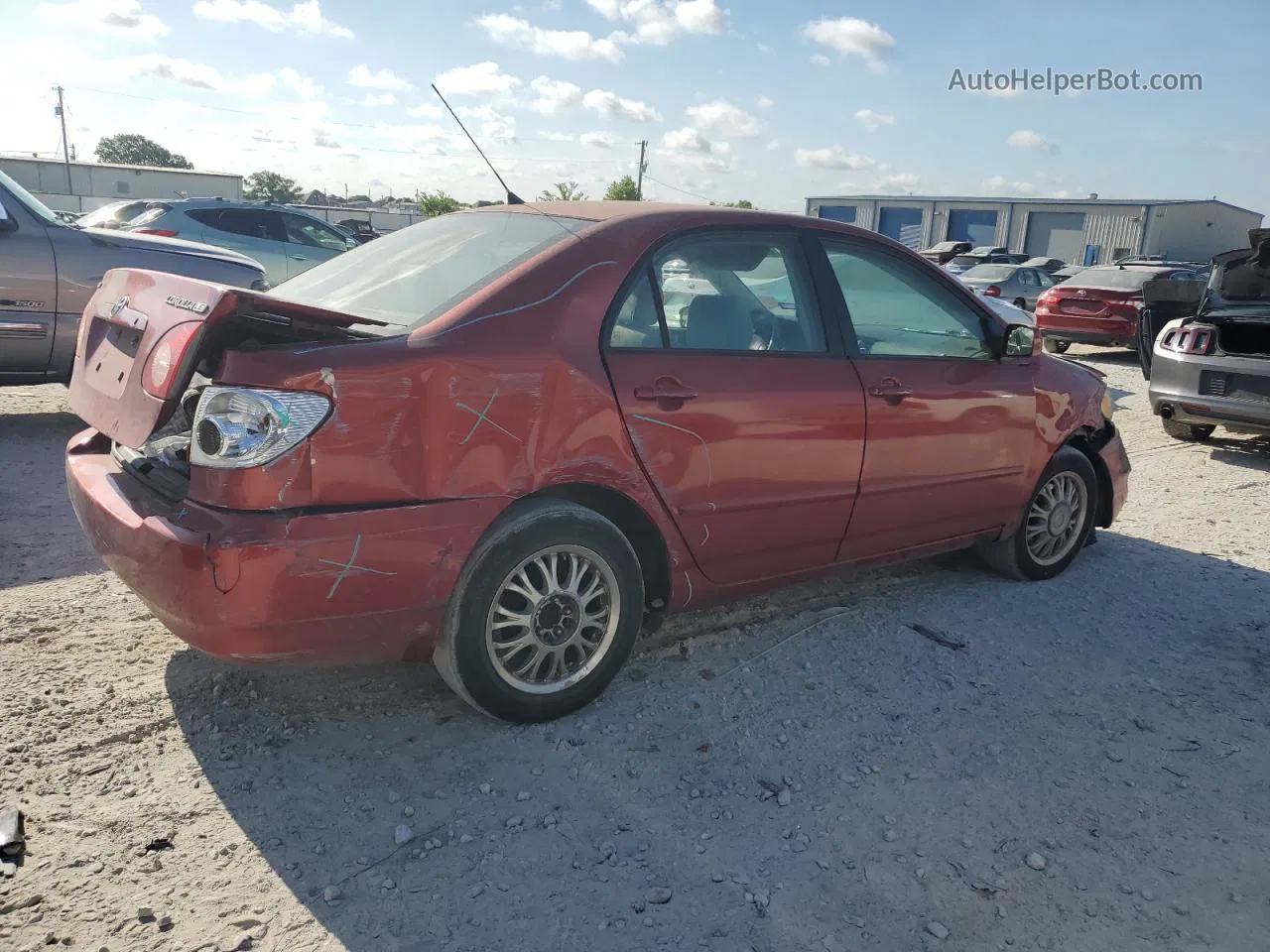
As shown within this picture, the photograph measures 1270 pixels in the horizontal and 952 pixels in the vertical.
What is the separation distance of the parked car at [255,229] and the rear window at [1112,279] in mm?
11083

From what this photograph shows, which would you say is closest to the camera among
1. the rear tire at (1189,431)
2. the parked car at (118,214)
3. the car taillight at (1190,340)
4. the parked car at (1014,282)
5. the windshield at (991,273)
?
the car taillight at (1190,340)

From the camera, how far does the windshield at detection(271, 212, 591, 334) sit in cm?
299

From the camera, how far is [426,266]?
3320 millimetres

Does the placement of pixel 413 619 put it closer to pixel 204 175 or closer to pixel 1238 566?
pixel 1238 566

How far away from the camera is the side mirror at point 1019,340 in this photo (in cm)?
423

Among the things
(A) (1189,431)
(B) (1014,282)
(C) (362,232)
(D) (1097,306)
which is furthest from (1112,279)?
(C) (362,232)

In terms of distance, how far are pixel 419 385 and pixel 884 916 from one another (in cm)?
184

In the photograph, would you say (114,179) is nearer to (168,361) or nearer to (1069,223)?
(1069,223)

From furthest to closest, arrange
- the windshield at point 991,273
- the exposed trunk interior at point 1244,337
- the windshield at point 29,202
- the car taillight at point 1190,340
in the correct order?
the windshield at point 991,273
the car taillight at point 1190,340
the exposed trunk interior at point 1244,337
the windshield at point 29,202

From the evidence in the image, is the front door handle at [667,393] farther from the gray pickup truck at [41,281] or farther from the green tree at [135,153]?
the green tree at [135,153]

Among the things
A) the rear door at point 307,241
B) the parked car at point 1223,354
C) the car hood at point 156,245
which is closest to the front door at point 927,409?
the parked car at point 1223,354

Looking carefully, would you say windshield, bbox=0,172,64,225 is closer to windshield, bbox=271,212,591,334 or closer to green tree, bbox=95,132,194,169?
windshield, bbox=271,212,591,334

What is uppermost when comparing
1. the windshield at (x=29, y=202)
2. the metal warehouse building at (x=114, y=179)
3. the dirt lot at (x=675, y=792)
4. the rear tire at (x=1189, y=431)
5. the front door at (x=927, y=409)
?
the metal warehouse building at (x=114, y=179)

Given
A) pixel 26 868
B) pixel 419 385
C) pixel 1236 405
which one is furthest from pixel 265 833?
pixel 1236 405
